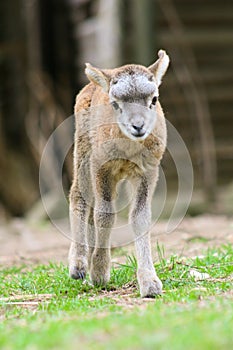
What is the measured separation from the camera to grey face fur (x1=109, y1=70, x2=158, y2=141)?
5578 millimetres

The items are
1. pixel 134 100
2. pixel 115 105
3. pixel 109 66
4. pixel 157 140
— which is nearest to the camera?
pixel 134 100

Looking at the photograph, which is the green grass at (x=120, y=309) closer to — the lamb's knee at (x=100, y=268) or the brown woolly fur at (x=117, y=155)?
the lamb's knee at (x=100, y=268)

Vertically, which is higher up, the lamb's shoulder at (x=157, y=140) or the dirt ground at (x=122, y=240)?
the lamb's shoulder at (x=157, y=140)

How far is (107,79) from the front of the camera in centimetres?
594

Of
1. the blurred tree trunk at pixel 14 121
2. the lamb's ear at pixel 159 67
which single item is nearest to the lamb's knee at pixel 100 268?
the lamb's ear at pixel 159 67

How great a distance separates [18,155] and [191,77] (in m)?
4.02

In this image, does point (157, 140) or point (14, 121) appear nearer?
point (157, 140)

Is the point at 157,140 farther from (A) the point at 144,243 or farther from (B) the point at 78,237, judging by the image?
(B) the point at 78,237

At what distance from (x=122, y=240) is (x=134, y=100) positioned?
11.2 feet

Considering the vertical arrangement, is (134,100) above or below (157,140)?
above

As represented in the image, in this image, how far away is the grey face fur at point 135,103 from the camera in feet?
Answer: 18.3

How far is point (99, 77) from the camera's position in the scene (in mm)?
6020

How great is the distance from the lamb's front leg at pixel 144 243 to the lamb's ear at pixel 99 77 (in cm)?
77

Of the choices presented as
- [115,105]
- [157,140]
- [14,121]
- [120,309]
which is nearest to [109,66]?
[14,121]
